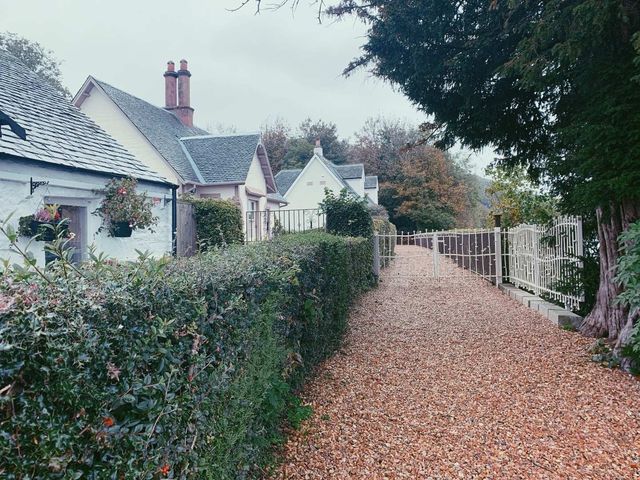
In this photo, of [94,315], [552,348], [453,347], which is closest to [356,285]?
[453,347]

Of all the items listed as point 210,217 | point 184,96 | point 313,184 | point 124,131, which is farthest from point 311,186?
point 210,217

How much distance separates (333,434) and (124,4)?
27.6ft

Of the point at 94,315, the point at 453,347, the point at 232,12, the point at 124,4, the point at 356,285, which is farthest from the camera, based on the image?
the point at 356,285

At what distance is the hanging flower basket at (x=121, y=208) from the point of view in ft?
24.8

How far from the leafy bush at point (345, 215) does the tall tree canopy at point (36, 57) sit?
2640cm

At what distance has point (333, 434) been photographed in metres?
3.60

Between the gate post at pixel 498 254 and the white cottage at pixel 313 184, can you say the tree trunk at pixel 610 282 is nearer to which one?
the gate post at pixel 498 254

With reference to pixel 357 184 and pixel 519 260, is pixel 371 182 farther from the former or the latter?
pixel 519 260

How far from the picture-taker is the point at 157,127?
60.1 feet

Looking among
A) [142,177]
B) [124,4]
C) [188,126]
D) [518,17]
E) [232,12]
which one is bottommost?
[142,177]

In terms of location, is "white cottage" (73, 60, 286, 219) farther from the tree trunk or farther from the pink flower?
the pink flower

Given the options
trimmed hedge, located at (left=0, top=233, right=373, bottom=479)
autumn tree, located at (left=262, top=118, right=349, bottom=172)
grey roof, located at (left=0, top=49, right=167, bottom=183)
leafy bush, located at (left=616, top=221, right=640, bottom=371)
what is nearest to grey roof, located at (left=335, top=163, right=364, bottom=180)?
autumn tree, located at (left=262, top=118, right=349, bottom=172)

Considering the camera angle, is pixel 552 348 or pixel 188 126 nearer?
pixel 552 348

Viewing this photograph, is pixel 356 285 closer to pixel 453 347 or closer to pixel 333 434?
pixel 453 347
